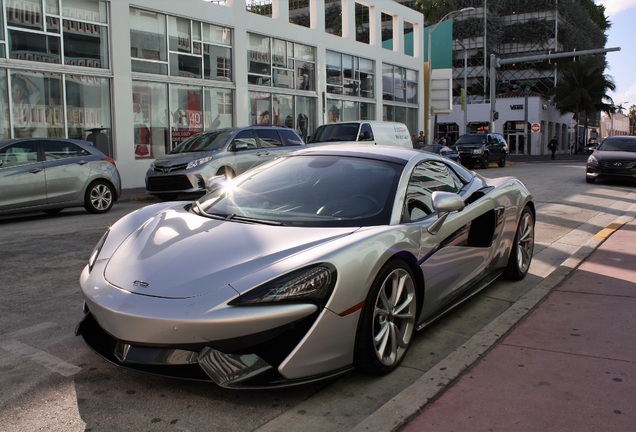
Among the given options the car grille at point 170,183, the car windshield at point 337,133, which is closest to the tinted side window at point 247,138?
the car grille at point 170,183

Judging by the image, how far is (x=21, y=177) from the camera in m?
10.5

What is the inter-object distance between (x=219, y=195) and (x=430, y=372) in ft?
6.82

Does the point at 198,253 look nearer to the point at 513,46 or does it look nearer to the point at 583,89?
the point at 583,89

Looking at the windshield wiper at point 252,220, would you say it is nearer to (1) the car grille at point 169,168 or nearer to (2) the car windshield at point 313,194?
(2) the car windshield at point 313,194

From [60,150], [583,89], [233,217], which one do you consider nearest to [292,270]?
[233,217]

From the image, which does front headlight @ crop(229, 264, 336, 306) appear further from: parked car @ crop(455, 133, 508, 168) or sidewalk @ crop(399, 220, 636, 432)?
parked car @ crop(455, 133, 508, 168)

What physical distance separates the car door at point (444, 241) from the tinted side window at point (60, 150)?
8565 mm

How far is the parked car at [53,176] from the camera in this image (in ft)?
34.2

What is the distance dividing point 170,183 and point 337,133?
22.1 ft

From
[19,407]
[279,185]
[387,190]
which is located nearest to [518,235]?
[387,190]

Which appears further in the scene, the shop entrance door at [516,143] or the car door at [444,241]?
the shop entrance door at [516,143]

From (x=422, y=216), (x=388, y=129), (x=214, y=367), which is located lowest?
(x=214, y=367)

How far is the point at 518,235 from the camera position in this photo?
5.72 metres

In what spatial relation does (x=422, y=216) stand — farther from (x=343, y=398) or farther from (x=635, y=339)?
(x=635, y=339)
